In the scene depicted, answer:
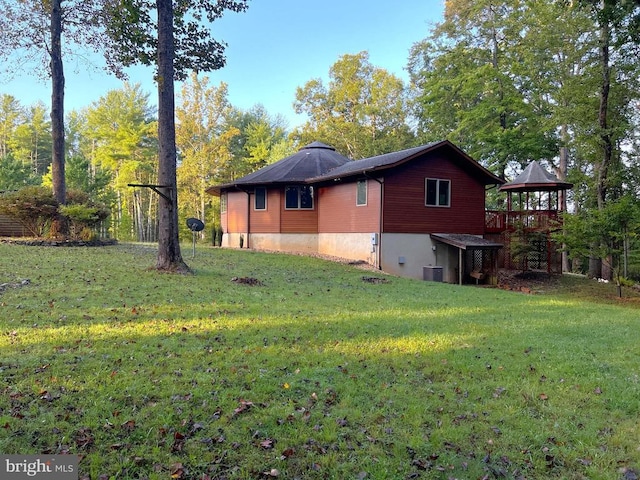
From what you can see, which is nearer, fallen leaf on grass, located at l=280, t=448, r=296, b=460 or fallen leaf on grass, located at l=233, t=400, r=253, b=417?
fallen leaf on grass, located at l=280, t=448, r=296, b=460

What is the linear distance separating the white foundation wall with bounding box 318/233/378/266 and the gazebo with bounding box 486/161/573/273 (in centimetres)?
619

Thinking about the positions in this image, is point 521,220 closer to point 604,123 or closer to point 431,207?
point 431,207

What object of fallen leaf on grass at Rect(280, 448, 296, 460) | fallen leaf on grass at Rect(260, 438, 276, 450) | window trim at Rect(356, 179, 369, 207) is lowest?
fallen leaf on grass at Rect(280, 448, 296, 460)

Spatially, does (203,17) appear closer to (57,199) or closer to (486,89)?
(57,199)

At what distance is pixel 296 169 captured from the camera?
19953 mm

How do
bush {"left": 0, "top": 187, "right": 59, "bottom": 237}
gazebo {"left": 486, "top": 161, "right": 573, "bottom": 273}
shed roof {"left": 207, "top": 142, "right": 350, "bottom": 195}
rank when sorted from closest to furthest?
bush {"left": 0, "top": 187, "right": 59, "bottom": 237} < gazebo {"left": 486, "top": 161, "right": 573, "bottom": 273} < shed roof {"left": 207, "top": 142, "right": 350, "bottom": 195}

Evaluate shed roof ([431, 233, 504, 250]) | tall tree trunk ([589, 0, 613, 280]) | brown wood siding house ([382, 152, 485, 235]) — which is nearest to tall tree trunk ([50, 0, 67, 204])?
brown wood siding house ([382, 152, 485, 235])

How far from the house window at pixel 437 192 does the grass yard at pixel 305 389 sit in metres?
9.47

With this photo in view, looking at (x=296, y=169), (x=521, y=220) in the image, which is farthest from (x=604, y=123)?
(x=296, y=169)

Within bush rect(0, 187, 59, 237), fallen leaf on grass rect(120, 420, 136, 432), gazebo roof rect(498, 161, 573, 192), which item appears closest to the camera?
fallen leaf on grass rect(120, 420, 136, 432)

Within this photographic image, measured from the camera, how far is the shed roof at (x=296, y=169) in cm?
1920

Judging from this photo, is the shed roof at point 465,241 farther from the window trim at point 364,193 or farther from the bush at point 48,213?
the bush at point 48,213

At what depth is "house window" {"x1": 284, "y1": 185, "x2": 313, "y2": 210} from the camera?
755 inches

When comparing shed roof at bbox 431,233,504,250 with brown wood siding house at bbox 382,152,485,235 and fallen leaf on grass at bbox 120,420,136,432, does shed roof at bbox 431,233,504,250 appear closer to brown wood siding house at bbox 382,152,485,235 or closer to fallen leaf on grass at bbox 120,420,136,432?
brown wood siding house at bbox 382,152,485,235
